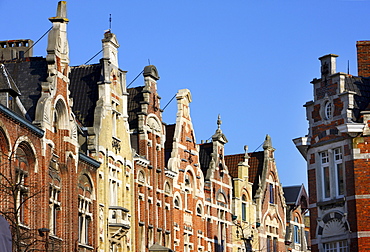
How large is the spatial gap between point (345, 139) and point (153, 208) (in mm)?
13233

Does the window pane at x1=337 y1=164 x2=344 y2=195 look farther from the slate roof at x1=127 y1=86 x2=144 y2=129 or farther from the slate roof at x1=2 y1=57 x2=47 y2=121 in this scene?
the slate roof at x1=2 y1=57 x2=47 y2=121

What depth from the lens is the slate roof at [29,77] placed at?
3666 cm

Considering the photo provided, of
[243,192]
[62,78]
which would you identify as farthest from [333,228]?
[243,192]

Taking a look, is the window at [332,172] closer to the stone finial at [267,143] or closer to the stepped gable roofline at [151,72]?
the stepped gable roofline at [151,72]

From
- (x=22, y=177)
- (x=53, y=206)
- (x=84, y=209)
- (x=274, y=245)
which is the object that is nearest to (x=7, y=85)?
(x=22, y=177)

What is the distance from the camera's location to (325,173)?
127 ft

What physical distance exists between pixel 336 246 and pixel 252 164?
25.7 meters

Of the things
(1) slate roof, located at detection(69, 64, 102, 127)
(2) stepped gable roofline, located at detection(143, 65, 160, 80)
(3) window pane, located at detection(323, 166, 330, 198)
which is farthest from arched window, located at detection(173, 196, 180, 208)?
(3) window pane, located at detection(323, 166, 330, 198)

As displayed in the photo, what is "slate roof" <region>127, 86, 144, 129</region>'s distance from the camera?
47125mm

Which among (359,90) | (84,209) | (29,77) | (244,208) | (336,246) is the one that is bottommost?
(336,246)

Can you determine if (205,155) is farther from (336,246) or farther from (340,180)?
(336,246)

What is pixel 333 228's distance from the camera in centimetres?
3766

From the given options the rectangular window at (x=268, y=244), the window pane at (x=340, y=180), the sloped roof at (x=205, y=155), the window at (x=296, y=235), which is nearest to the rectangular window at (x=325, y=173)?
the window pane at (x=340, y=180)

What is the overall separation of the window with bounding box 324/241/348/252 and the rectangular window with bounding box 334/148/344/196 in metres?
2.19
